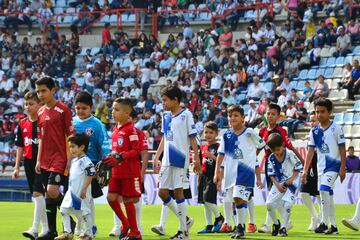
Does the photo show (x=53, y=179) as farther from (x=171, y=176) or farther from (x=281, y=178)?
(x=281, y=178)

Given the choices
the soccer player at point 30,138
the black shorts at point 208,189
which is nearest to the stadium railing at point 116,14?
the black shorts at point 208,189

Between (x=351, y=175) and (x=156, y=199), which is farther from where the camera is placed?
(x=156, y=199)

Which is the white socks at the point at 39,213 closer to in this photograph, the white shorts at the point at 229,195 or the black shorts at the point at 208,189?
the white shorts at the point at 229,195

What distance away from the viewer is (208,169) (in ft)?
60.8

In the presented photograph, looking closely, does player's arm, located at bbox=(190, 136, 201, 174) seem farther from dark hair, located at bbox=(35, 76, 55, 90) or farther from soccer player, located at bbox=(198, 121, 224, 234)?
soccer player, located at bbox=(198, 121, 224, 234)

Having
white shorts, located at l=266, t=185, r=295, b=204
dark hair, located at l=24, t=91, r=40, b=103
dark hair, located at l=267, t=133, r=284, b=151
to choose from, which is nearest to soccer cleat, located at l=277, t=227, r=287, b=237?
white shorts, located at l=266, t=185, r=295, b=204

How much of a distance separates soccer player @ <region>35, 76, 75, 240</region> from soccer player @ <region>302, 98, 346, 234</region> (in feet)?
13.6

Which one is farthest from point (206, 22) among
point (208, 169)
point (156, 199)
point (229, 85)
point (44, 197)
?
point (44, 197)

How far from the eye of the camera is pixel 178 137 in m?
15.3

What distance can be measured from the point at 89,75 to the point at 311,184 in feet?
79.6

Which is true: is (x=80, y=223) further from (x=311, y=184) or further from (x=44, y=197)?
(x=311, y=184)

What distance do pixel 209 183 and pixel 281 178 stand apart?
1.74 metres

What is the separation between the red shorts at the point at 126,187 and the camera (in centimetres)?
1441

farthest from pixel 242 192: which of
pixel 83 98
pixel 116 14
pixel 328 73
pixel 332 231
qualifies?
pixel 116 14
